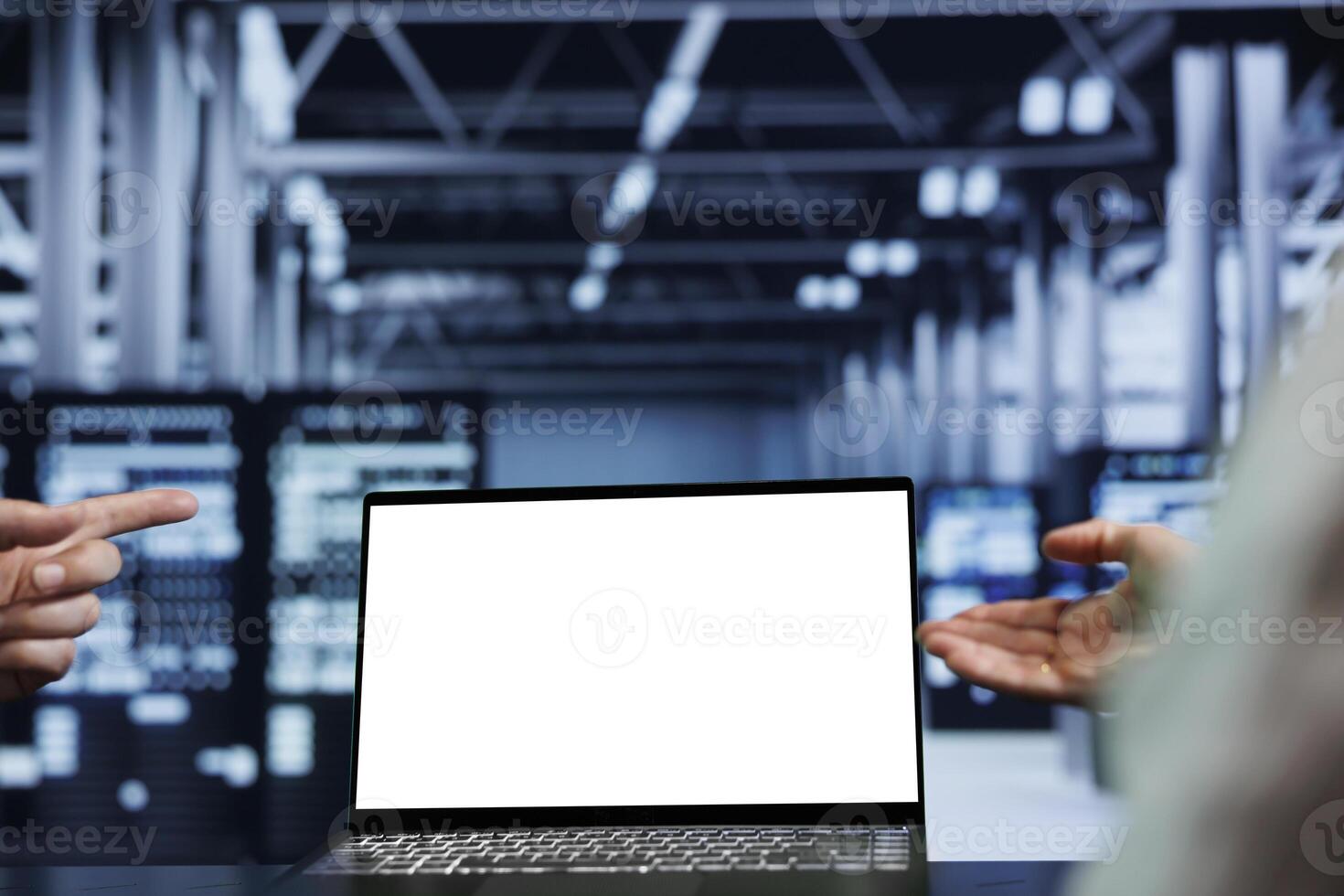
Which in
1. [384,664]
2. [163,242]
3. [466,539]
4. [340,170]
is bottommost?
[384,664]

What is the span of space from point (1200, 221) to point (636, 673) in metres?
4.97

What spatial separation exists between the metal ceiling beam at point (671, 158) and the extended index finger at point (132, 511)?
5583 millimetres

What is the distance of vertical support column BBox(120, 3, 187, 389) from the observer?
390cm

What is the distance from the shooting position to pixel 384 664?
118cm

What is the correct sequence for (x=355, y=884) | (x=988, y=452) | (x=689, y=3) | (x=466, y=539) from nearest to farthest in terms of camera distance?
1. (x=355, y=884)
2. (x=466, y=539)
3. (x=689, y=3)
4. (x=988, y=452)

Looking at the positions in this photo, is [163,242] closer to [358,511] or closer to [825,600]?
[358,511]

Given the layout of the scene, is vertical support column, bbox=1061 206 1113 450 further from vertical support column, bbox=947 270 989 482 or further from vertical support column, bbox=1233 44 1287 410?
vertical support column, bbox=947 270 989 482

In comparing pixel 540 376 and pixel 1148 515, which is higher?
pixel 540 376

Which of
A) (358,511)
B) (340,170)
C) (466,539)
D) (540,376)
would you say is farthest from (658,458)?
(466,539)

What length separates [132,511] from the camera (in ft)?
4.02

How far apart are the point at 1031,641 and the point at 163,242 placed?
12.0ft

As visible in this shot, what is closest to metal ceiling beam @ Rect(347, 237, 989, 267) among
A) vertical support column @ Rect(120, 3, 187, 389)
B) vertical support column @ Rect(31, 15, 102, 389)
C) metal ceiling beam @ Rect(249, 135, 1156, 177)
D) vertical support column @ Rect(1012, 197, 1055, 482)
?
vertical support column @ Rect(1012, 197, 1055, 482)

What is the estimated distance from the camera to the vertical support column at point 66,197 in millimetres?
3801

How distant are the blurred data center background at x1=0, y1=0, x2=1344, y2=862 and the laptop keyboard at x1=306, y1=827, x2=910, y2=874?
0.58 feet
